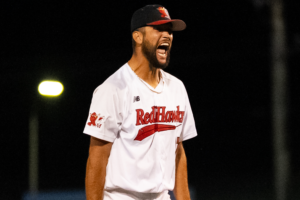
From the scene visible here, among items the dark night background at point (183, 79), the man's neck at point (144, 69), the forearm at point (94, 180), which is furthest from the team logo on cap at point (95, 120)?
the dark night background at point (183, 79)

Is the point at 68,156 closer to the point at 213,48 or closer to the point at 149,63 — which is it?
the point at 213,48

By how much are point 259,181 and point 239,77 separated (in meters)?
1.71

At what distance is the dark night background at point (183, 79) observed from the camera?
4.62m

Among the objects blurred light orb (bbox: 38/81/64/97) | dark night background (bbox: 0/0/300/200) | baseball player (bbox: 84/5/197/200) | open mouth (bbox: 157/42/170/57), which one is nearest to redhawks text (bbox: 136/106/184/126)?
baseball player (bbox: 84/5/197/200)

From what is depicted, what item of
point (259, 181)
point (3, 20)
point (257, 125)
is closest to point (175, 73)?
point (257, 125)

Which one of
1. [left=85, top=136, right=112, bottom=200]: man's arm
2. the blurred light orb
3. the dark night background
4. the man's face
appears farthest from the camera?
the blurred light orb

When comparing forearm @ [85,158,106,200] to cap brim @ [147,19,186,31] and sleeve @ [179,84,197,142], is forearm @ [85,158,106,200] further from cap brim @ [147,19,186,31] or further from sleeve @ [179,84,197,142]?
cap brim @ [147,19,186,31]

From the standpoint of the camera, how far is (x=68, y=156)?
7227 mm

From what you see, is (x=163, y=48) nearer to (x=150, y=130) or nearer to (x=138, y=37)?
(x=138, y=37)

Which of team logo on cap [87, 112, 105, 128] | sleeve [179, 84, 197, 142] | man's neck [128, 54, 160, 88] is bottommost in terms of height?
sleeve [179, 84, 197, 142]

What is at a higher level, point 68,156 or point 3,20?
point 3,20

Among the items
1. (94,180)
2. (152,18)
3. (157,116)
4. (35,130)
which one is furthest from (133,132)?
(35,130)

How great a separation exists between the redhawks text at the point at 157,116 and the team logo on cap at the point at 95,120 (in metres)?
0.16

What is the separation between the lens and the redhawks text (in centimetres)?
150
